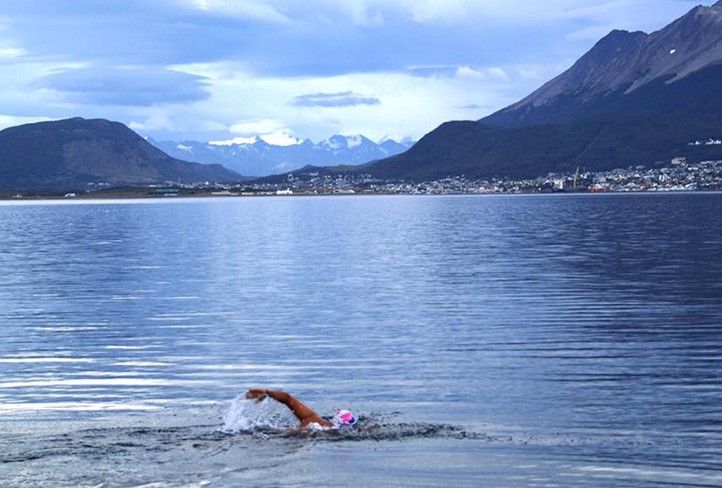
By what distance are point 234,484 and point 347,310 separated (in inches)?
1052

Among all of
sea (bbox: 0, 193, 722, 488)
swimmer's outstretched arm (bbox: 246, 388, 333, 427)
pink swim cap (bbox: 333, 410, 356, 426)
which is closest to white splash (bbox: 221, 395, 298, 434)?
sea (bbox: 0, 193, 722, 488)

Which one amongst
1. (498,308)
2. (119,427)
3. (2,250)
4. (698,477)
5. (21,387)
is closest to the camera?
(698,477)

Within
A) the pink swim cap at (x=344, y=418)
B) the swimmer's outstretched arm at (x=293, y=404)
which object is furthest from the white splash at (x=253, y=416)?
the pink swim cap at (x=344, y=418)

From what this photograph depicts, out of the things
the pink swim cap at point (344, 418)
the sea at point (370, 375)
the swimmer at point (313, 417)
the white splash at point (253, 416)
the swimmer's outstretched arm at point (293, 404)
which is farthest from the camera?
the white splash at point (253, 416)

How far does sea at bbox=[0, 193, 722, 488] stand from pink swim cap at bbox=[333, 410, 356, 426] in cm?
31

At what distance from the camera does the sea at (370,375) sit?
20.8 m

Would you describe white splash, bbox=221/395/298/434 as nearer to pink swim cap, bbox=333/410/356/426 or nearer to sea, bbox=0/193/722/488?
sea, bbox=0/193/722/488

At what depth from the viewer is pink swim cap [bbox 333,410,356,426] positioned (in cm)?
2362

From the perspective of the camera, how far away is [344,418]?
2366 centimetres

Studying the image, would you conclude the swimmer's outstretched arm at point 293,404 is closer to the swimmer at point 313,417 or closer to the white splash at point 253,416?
the swimmer at point 313,417

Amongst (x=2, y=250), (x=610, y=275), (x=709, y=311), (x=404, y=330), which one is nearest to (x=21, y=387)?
(x=404, y=330)

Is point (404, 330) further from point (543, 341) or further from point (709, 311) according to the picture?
point (709, 311)

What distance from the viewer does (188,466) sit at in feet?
67.9

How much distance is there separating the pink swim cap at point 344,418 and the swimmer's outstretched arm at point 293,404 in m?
0.17
